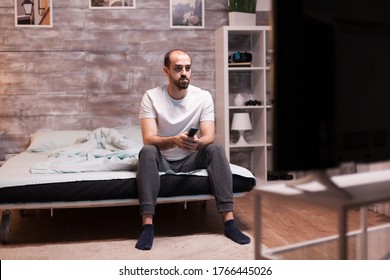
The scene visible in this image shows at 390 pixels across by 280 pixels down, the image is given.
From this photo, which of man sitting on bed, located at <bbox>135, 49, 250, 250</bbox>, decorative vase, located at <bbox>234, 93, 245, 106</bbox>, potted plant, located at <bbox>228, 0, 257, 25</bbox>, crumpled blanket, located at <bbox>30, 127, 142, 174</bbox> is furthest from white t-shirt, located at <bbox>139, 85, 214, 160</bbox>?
potted plant, located at <bbox>228, 0, 257, 25</bbox>

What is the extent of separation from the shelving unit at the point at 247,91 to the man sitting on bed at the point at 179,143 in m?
1.44

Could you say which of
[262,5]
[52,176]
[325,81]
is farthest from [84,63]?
[325,81]

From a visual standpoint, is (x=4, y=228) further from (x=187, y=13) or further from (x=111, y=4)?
(x=187, y=13)

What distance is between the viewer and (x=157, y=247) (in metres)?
2.68

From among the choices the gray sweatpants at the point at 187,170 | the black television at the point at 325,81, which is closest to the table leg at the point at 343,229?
the black television at the point at 325,81

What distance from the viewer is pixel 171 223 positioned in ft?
10.5

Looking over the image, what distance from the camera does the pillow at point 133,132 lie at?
408 cm

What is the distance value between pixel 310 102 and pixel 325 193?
0.20m

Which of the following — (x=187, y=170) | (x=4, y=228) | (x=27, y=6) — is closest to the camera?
(x=4, y=228)

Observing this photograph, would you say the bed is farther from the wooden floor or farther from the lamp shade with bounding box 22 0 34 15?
the lamp shade with bounding box 22 0 34 15

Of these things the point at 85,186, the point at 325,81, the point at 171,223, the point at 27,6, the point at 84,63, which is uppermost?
the point at 27,6

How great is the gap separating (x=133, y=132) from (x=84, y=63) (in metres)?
0.82

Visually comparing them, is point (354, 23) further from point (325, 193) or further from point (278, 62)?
point (325, 193)
